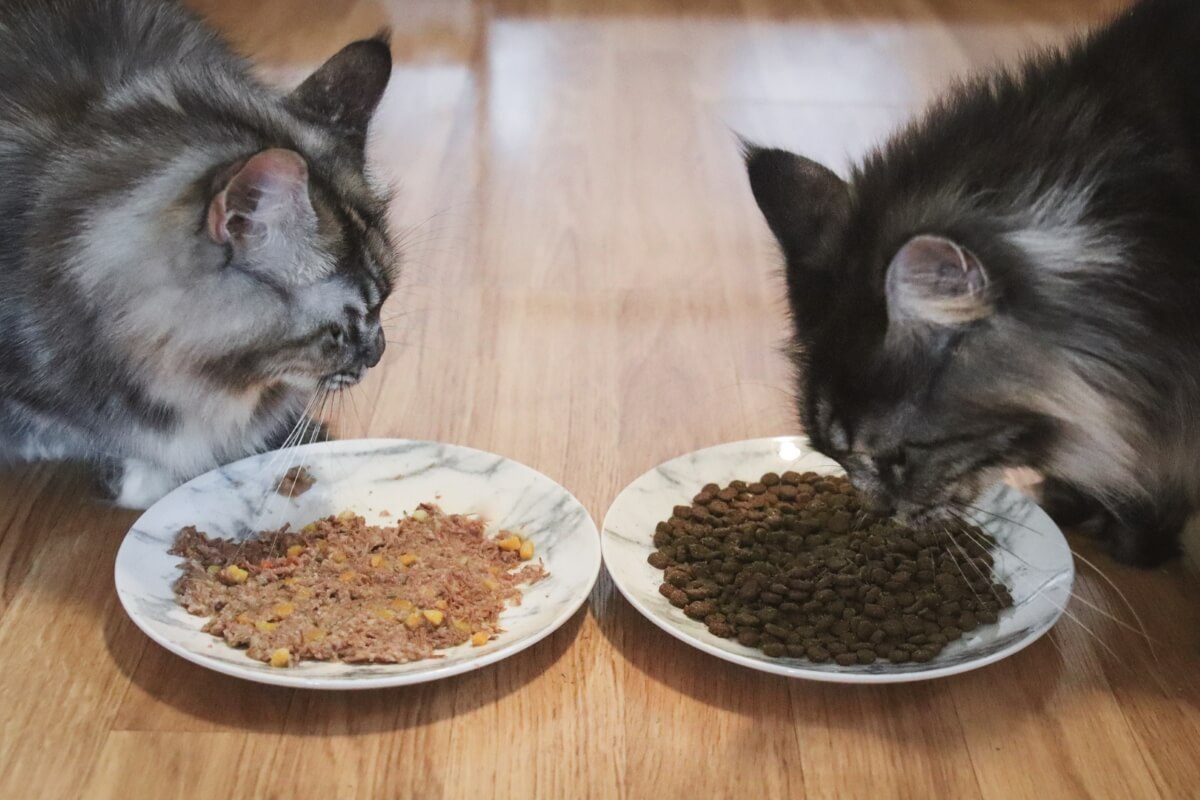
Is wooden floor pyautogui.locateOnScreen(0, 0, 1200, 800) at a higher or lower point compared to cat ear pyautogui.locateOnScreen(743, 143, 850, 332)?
lower

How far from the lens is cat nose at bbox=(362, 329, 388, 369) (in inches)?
73.4

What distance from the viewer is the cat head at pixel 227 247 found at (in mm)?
1664

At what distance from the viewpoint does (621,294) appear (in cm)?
275

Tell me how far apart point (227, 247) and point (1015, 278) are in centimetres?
100

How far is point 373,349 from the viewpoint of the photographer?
74.0 inches

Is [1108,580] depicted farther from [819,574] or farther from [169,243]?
[169,243]

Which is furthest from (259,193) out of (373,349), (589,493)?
(589,493)

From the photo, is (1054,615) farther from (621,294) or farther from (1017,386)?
(621,294)

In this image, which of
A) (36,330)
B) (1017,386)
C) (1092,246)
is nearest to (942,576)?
(1017,386)

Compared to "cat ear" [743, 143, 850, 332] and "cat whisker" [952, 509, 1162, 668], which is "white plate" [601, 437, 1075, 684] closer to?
"cat whisker" [952, 509, 1162, 668]

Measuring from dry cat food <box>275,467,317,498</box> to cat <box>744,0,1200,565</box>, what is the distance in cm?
83

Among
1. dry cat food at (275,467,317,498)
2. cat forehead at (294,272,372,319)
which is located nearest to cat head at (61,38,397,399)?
cat forehead at (294,272,372,319)

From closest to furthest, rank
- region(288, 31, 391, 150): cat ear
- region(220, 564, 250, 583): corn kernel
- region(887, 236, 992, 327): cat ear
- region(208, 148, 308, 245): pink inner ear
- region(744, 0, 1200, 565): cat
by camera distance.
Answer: region(887, 236, 992, 327): cat ear, region(744, 0, 1200, 565): cat, region(208, 148, 308, 245): pink inner ear, region(220, 564, 250, 583): corn kernel, region(288, 31, 391, 150): cat ear

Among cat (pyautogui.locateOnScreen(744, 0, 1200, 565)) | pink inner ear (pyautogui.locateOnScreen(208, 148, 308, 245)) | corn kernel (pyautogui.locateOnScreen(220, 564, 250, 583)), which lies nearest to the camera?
cat (pyautogui.locateOnScreen(744, 0, 1200, 565))
